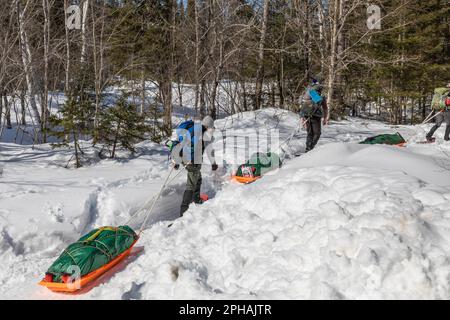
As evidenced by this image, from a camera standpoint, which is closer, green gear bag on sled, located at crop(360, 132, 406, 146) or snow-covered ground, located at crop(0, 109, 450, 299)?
snow-covered ground, located at crop(0, 109, 450, 299)

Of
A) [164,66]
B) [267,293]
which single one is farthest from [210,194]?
[164,66]

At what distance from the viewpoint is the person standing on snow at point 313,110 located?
28.6 ft

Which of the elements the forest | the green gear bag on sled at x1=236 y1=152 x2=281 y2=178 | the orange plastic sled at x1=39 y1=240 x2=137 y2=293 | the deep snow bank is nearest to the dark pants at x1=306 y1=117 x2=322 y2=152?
the green gear bag on sled at x1=236 y1=152 x2=281 y2=178

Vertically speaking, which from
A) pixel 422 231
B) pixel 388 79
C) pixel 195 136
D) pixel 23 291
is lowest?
pixel 23 291

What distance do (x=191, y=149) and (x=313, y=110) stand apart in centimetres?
370

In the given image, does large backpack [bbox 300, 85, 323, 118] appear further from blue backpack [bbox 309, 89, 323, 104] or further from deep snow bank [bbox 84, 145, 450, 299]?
deep snow bank [bbox 84, 145, 450, 299]

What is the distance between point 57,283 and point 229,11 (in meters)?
13.9

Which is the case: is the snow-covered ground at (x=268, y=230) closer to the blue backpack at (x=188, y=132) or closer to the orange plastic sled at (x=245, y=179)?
the orange plastic sled at (x=245, y=179)

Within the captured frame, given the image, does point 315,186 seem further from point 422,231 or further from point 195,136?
point 195,136

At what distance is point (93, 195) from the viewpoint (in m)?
7.00

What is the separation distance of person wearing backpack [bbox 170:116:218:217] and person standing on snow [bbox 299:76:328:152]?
10.3 feet

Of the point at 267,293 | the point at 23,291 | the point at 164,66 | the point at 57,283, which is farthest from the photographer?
the point at 164,66

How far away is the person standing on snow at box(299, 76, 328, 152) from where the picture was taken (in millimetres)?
8711

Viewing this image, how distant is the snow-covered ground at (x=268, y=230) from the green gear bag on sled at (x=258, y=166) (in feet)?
2.09
